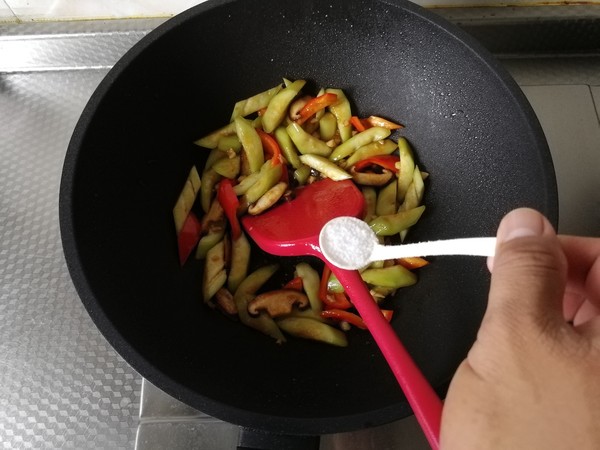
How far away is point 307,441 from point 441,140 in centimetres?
51

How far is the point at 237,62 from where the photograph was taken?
872mm

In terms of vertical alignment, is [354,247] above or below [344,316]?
above

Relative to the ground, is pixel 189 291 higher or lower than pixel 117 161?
lower

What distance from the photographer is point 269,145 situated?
0.91 m

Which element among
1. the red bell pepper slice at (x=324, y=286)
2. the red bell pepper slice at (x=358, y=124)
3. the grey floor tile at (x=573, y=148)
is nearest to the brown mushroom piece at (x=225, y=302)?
the red bell pepper slice at (x=324, y=286)

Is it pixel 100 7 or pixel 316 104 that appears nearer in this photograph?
pixel 316 104

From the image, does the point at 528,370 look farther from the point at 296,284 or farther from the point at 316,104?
the point at 316,104

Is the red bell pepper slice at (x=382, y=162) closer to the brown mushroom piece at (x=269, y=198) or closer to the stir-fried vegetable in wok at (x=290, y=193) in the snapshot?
the stir-fried vegetable in wok at (x=290, y=193)

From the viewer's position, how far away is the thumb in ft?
1.35

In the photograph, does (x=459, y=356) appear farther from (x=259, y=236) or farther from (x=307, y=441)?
(x=259, y=236)

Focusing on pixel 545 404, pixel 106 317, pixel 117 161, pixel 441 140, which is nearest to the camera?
pixel 545 404

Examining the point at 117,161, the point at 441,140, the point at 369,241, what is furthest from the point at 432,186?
the point at 117,161

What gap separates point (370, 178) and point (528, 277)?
495 millimetres

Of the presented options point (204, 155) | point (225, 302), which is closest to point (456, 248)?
point (225, 302)
